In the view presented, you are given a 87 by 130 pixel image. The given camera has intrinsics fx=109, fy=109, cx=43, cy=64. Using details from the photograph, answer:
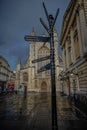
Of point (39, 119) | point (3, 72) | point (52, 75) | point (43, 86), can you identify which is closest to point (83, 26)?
point (39, 119)

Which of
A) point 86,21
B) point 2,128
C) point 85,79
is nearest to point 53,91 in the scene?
point 2,128

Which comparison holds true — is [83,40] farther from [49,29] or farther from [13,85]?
[13,85]

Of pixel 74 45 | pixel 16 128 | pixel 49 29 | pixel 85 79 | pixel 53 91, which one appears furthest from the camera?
pixel 74 45

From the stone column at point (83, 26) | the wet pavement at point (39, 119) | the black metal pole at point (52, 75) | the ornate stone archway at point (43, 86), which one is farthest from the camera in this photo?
the ornate stone archway at point (43, 86)

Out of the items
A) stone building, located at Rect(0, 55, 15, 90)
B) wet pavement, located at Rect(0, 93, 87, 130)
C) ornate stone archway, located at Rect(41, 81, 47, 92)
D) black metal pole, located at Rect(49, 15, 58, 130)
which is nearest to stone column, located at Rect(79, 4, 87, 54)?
Answer: wet pavement, located at Rect(0, 93, 87, 130)

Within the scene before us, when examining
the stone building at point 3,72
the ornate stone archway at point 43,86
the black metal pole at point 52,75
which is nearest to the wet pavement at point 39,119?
the black metal pole at point 52,75

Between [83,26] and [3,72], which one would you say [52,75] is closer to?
[83,26]

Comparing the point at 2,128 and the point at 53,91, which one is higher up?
the point at 53,91

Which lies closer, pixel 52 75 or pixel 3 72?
pixel 52 75

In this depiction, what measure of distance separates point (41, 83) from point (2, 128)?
131 feet

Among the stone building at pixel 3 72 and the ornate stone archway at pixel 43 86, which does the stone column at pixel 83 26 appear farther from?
the ornate stone archway at pixel 43 86

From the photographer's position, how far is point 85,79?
11.2 m

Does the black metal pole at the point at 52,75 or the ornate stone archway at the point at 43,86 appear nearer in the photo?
the black metal pole at the point at 52,75

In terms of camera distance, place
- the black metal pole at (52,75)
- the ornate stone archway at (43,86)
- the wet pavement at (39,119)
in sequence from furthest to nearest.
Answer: the ornate stone archway at (43,86) < the wet pavement at (39,119) < the black metal pole at (52,75)
